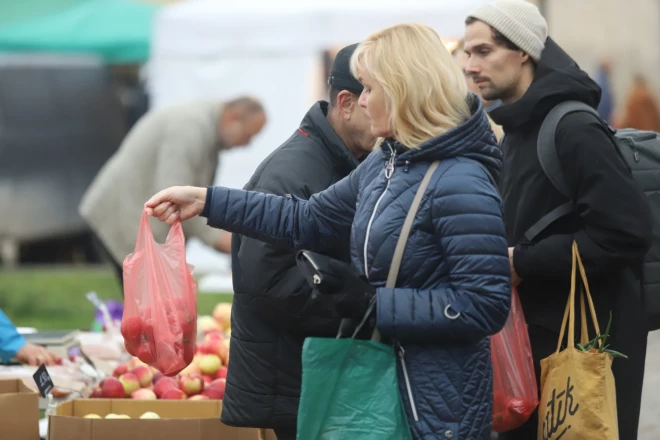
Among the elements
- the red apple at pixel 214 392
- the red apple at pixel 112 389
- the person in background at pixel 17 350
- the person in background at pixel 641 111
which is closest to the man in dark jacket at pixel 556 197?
the red apple at pixel 214 392

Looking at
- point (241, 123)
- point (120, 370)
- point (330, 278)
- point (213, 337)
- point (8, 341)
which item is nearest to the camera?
point (330, 278)

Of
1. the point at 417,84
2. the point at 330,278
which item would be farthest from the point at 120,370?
the point at 417,84

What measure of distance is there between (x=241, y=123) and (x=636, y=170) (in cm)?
452

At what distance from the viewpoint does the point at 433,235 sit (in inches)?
109

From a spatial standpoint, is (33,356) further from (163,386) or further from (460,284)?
(460,284)

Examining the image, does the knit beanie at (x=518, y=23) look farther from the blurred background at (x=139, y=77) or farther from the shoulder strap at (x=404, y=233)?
the blurred background at (x=139, y=77)

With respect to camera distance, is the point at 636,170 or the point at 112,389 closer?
the point at 636,170

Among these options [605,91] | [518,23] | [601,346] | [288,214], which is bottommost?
[605,91]

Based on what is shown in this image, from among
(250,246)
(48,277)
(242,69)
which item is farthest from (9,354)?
(48,277)

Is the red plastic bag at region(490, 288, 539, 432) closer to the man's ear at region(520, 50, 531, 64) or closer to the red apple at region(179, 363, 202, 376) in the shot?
the man's ear at region(520, 50, 531, 64)

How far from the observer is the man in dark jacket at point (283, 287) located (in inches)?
131

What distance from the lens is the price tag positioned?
4.03m

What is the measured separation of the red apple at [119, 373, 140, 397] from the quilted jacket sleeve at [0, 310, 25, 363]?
435mm

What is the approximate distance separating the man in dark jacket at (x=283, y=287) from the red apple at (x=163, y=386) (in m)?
1.21
